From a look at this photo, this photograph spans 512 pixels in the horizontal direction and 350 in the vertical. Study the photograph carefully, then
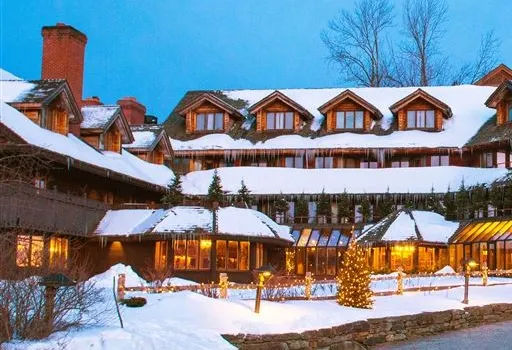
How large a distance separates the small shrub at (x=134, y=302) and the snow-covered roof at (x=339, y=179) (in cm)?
2309

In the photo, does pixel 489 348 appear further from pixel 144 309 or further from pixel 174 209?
pixel 174 209

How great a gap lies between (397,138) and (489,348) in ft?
82.9

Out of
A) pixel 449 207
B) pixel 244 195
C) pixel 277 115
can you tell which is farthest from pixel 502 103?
pixel 244 195

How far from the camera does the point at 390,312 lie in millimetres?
26500

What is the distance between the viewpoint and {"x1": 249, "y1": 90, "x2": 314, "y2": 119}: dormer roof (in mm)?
A: 48803

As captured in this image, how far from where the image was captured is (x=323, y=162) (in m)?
48.3

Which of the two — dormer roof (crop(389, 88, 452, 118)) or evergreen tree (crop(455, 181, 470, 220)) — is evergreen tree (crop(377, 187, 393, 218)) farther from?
dormer roof (crop(389, 88, 452, 118))

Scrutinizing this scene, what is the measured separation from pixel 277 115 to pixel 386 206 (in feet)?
29.5

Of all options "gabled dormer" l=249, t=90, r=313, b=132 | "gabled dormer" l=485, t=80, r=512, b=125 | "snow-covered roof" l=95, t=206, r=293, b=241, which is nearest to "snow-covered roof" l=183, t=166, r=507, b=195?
"gabled dormer" l=485, t=80, r=512, b=125

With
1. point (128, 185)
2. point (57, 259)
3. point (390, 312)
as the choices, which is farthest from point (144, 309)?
point (128, 185)

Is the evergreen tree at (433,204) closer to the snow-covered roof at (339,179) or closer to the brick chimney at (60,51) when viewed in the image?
the snow-covered roof at (339,179)

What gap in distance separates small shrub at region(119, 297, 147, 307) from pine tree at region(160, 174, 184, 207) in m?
16.0

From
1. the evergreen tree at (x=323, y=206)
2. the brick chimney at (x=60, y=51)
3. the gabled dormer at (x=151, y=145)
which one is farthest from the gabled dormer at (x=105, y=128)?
the evergreen tree at (x=323, y=206)

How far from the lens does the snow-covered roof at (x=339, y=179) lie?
148ft
